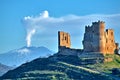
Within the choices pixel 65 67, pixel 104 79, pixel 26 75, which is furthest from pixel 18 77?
pixel 104 79

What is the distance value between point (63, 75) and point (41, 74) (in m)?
7.09

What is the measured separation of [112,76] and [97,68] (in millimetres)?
9759

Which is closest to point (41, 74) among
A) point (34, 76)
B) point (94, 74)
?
point (34, 76)

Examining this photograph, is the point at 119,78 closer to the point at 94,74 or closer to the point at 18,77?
the point at 94,74

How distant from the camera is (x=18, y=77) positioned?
642 ft

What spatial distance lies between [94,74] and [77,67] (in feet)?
28.6

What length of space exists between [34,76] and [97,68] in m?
20.0

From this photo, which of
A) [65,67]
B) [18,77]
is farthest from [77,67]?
[18,77]

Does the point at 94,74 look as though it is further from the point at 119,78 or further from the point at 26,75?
the point at 26,75

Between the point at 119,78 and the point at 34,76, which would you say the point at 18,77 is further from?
the point at 119,78

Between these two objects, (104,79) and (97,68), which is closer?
(104,79)

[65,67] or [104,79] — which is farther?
[65,67]

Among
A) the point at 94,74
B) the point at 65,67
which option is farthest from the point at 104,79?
the point at 65,67

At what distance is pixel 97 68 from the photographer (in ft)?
652
